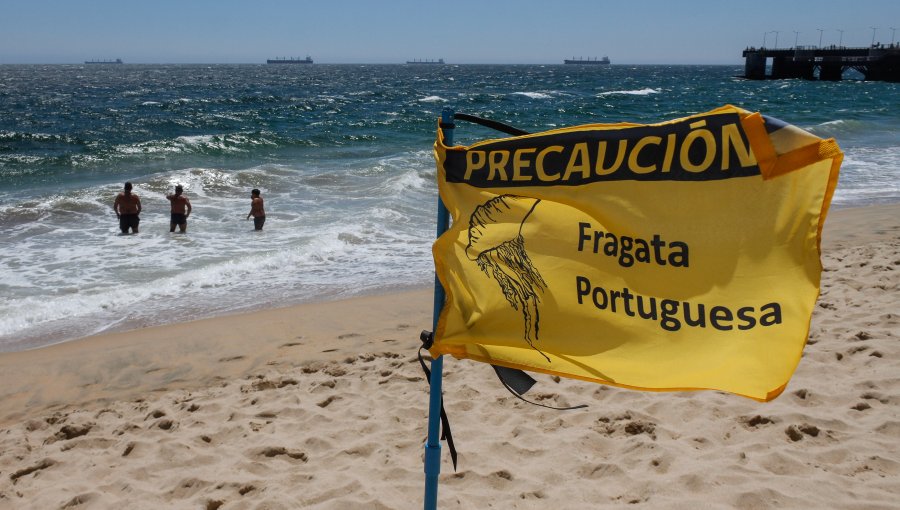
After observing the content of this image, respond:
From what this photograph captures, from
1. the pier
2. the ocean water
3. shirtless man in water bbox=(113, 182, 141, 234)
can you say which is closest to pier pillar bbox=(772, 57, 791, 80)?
the pier

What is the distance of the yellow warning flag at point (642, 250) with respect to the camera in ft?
6.29

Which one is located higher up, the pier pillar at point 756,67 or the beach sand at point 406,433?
the pier pillar at point 756,67

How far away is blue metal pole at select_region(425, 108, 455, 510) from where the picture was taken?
2.56m

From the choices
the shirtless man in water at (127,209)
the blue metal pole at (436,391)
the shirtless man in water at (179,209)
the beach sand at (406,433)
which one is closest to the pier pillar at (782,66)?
the shirtless man in water at (179,209)

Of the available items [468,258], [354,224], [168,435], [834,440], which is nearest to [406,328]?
[168,435]

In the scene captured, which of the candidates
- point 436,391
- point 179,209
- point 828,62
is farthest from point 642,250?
point 828,62

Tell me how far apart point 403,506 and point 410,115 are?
1318 inches

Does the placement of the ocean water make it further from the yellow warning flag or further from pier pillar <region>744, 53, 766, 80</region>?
pier pillar <region>744, 53, 766, 80</region>

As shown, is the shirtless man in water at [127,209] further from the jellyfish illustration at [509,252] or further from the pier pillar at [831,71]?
the pier pillar at [831,71]

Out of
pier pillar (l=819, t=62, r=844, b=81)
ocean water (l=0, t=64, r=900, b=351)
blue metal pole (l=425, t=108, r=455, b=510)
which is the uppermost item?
pier pillar (l=819, t=62, r=844, b=81)

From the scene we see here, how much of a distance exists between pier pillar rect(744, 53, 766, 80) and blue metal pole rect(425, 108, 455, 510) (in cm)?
8715

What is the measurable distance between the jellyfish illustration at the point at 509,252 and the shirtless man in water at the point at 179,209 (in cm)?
1083

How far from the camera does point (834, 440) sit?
4.22 m

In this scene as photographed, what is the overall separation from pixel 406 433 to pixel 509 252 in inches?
106
